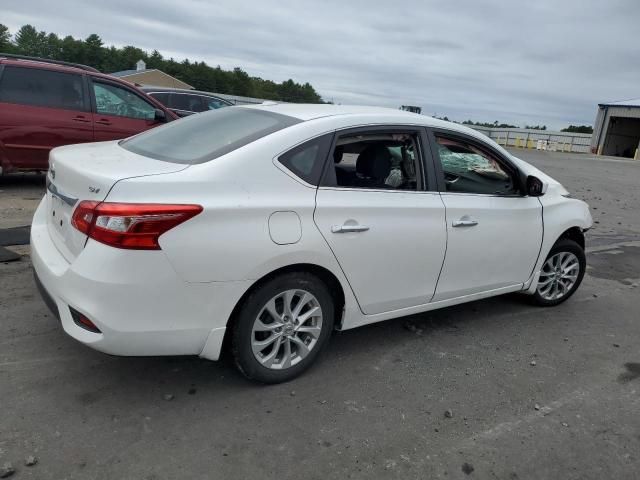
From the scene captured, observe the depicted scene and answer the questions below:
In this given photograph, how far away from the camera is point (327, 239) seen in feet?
10.2

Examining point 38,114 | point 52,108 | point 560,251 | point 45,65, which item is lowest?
point 560,251

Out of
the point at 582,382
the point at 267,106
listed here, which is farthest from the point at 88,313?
the point at 582,382

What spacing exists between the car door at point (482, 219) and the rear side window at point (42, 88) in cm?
609

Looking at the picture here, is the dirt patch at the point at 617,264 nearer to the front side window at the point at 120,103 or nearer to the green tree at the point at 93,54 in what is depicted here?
the front side window at the point at 120,103

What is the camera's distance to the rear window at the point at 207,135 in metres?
3.11

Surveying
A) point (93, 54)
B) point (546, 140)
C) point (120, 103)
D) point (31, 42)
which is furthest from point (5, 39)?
point (120, 103)

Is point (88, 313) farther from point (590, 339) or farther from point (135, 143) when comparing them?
point (590, 339)

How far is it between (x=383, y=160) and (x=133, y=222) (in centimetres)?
190

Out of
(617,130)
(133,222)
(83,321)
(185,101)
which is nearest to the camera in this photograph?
(133,222)

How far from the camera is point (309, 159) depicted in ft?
10.5

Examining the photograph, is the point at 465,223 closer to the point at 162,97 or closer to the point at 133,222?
the point at 133,222

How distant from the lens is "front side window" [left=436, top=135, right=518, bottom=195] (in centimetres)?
393

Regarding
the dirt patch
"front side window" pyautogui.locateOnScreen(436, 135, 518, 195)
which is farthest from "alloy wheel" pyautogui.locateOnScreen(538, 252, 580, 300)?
the dirt patch

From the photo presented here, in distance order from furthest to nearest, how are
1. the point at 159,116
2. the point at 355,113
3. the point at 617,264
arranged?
the point at 159,116, the point at 617,264, the point at 355,113
